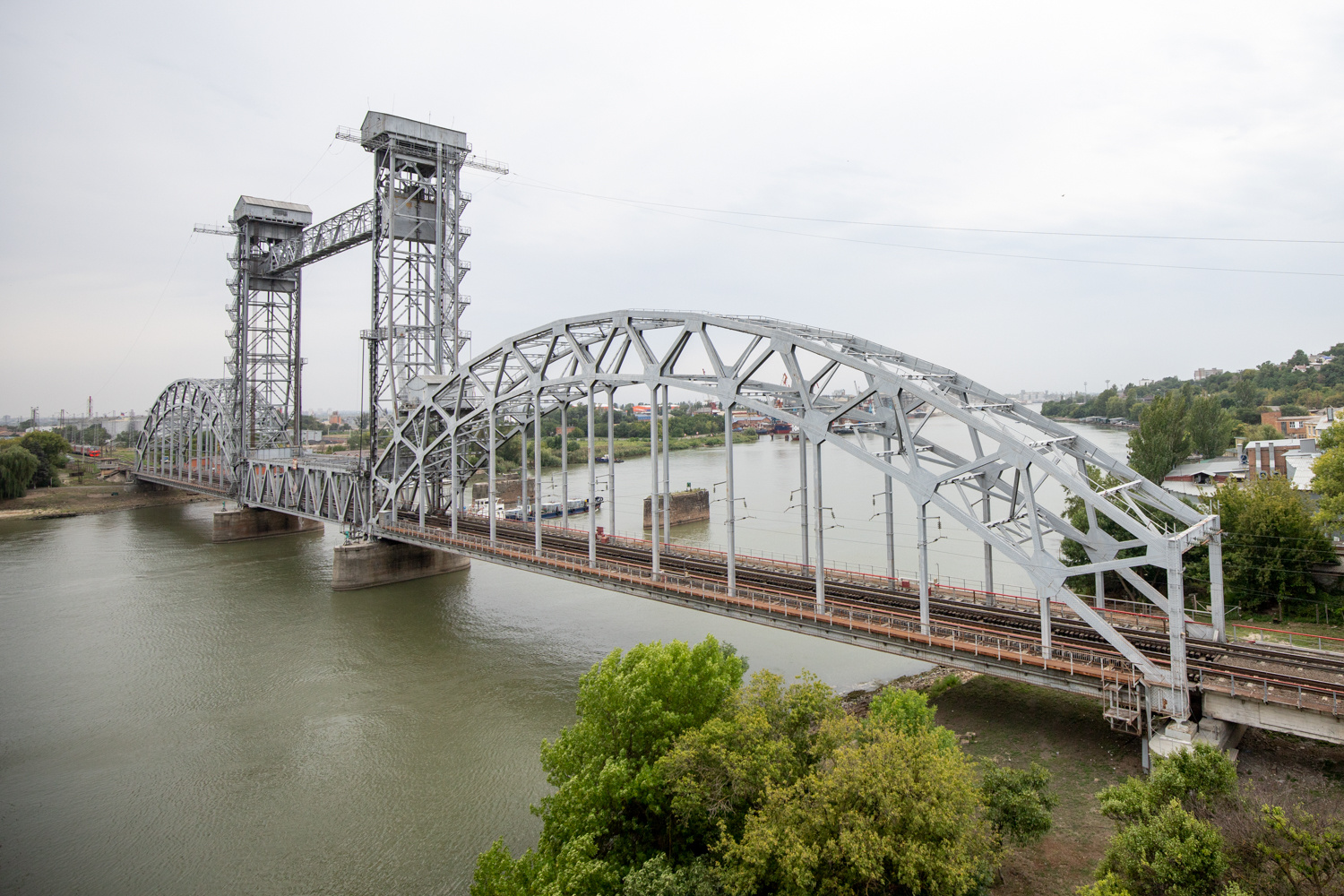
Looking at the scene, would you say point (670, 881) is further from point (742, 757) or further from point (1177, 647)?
point (1177, 647)

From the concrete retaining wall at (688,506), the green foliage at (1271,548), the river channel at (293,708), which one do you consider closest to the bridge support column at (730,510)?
the river channel at (293,708)

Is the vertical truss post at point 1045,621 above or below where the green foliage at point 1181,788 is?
above

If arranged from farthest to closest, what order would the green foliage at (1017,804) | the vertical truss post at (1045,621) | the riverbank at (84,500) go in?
the riverbank at (84,500) < the vertical truss post at (1045,621) < the green foliage at (1017,804)

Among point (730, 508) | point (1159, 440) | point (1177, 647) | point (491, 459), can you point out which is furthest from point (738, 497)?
point (1159, 440)

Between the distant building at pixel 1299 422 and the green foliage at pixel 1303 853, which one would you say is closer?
the green foliage at pixel 1303 853

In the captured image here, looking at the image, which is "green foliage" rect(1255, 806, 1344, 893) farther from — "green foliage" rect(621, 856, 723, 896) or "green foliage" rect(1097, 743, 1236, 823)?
"green foliage" rect(621, 856, 723, 896)

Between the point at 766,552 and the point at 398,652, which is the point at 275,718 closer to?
the point at 398,652

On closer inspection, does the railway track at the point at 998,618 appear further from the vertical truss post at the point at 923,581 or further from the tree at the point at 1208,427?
the tree at the point at 1208,427
